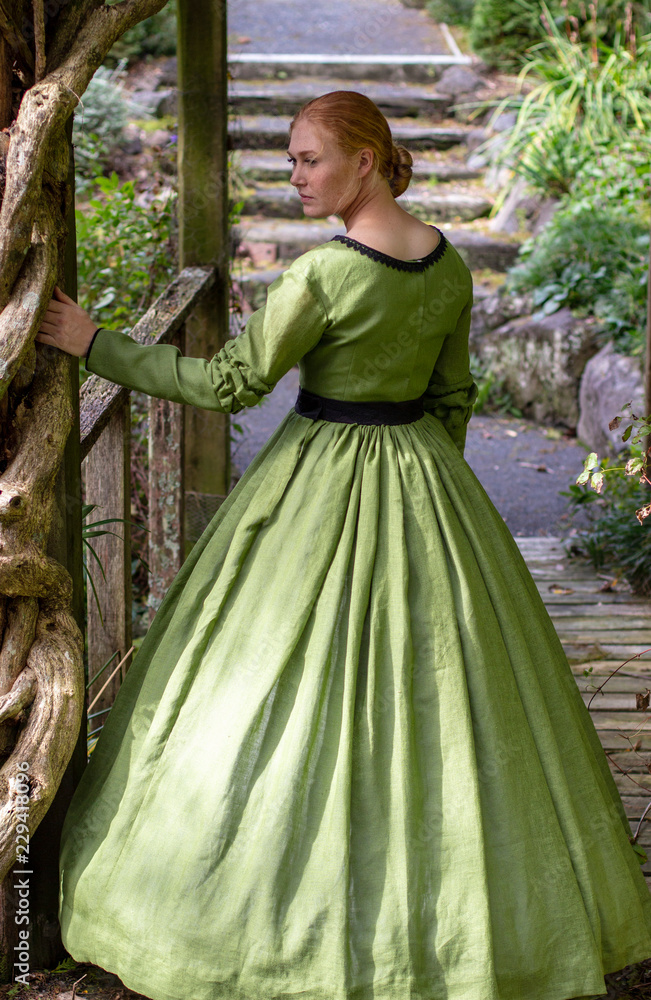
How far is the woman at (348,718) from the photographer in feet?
5.32

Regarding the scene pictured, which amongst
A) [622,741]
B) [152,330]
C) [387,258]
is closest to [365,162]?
[387,258]

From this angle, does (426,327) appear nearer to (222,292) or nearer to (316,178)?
(316,178)

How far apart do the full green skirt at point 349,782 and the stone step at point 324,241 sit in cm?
609

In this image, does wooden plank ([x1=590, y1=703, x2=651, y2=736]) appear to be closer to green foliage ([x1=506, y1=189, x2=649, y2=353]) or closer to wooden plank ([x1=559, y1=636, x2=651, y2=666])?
wooden plank ([x1=559, y1=636, x2=651, y2=666])

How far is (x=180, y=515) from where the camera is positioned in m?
2.94

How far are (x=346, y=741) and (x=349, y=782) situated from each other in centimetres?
7

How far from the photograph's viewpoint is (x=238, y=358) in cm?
182

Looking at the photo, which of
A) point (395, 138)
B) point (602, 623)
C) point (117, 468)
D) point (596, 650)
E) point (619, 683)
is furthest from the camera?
point (395, 138)

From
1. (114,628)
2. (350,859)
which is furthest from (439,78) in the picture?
(350,859)

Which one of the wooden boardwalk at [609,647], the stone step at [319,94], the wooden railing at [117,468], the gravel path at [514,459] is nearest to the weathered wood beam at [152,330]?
the wooden railing at [117,468]

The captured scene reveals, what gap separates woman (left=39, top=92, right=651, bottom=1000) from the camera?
1621 mm

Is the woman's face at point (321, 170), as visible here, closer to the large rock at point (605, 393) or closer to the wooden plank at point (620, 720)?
the wooden plank at point (620, 720)

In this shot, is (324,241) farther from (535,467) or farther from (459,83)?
(459,83)

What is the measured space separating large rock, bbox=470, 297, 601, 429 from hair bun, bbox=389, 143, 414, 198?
485 centimetres
